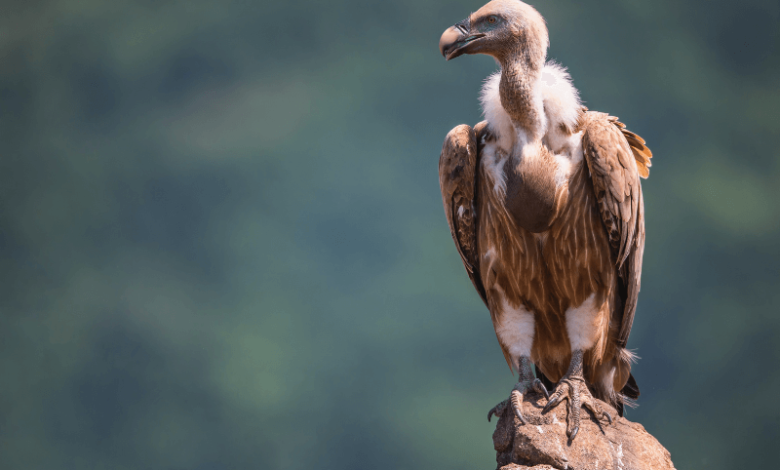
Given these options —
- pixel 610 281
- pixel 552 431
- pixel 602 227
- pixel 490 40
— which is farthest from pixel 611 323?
pixel 490 40

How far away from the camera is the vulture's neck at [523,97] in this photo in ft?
10.2

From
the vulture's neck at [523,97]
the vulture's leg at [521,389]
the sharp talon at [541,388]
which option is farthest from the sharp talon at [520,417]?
the vulture's neck at [523,97]

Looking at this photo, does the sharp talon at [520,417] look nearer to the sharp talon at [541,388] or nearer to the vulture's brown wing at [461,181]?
the sharp talon at [541,388]

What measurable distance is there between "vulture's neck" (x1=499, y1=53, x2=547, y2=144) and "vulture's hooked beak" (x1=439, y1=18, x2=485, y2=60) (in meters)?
0.18

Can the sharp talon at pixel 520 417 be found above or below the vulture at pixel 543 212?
below

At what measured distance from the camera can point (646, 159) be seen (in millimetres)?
3686

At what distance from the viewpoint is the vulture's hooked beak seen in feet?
10.6

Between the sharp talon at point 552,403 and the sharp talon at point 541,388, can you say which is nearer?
the sharp talon at point 552,403

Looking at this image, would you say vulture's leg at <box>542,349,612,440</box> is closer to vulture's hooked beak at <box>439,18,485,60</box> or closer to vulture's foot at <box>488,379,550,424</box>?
vulture's foot at <box>488,379,550,424</box>

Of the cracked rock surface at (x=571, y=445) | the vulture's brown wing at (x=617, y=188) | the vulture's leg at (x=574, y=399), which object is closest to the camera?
the cracked rock surface at (x=571, y=445)

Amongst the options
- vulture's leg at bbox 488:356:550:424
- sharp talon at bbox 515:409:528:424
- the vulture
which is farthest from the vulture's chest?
sharp talon at bbox 515:409:528:424

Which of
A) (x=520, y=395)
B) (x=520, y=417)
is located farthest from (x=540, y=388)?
(x=520, y=417)

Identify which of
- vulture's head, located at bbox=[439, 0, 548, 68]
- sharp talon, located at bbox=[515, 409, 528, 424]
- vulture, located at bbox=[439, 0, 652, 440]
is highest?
vulture's head, located at bbox=[439, 0, 548, 68]

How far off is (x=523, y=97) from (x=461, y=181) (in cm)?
54
